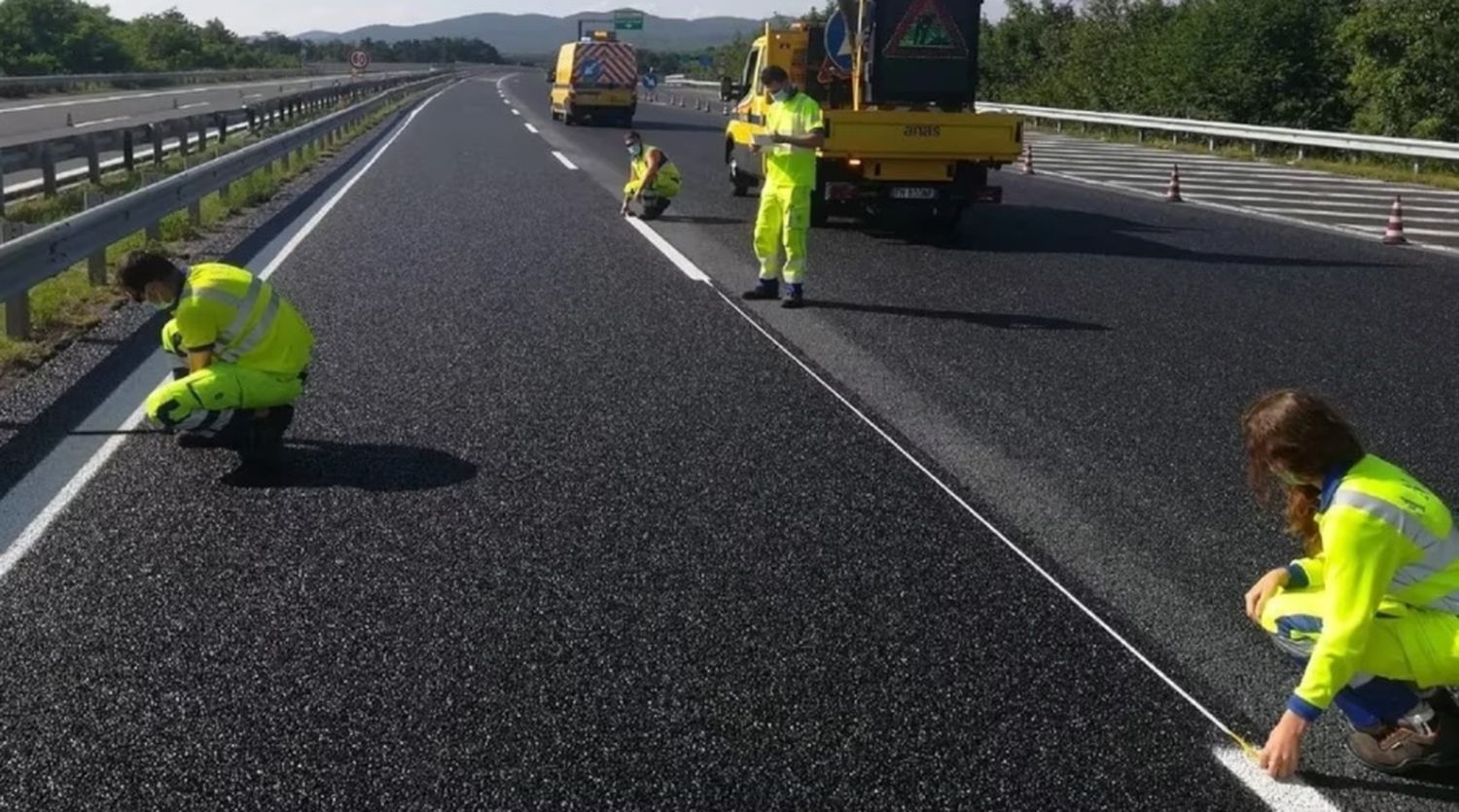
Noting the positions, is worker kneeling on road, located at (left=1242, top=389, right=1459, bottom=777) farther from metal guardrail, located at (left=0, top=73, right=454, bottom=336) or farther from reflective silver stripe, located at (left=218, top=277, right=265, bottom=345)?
metal guardrail, located at (left=0, top=73, right=454, bottom=336)

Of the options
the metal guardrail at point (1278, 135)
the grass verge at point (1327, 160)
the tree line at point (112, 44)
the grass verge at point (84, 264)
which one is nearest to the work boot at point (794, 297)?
the grass verge at point (84, 264)

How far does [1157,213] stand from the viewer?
1895cm

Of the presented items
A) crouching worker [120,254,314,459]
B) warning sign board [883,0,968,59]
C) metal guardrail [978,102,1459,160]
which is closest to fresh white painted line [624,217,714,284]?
warning sign board [883,0,968,59]

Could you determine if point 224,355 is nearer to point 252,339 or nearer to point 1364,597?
point 252,339

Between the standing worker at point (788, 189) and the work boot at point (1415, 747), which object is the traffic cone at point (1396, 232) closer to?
the standing worker at point (788, 189)

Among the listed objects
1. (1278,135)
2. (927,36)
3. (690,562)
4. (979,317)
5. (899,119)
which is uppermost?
(927,36)

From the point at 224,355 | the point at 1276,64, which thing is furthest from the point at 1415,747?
the point at 1276,64

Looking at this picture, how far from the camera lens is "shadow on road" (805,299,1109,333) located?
33.7 ft

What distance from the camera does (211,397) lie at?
6344 mm

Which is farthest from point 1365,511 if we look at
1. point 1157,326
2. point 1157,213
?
point 1157,213

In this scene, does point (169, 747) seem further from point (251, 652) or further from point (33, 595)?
point (33, 595)

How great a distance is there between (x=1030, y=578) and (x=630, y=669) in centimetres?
153

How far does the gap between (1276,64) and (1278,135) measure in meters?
6.94

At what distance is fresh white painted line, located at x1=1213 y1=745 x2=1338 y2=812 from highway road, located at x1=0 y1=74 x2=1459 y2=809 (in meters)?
0.01
